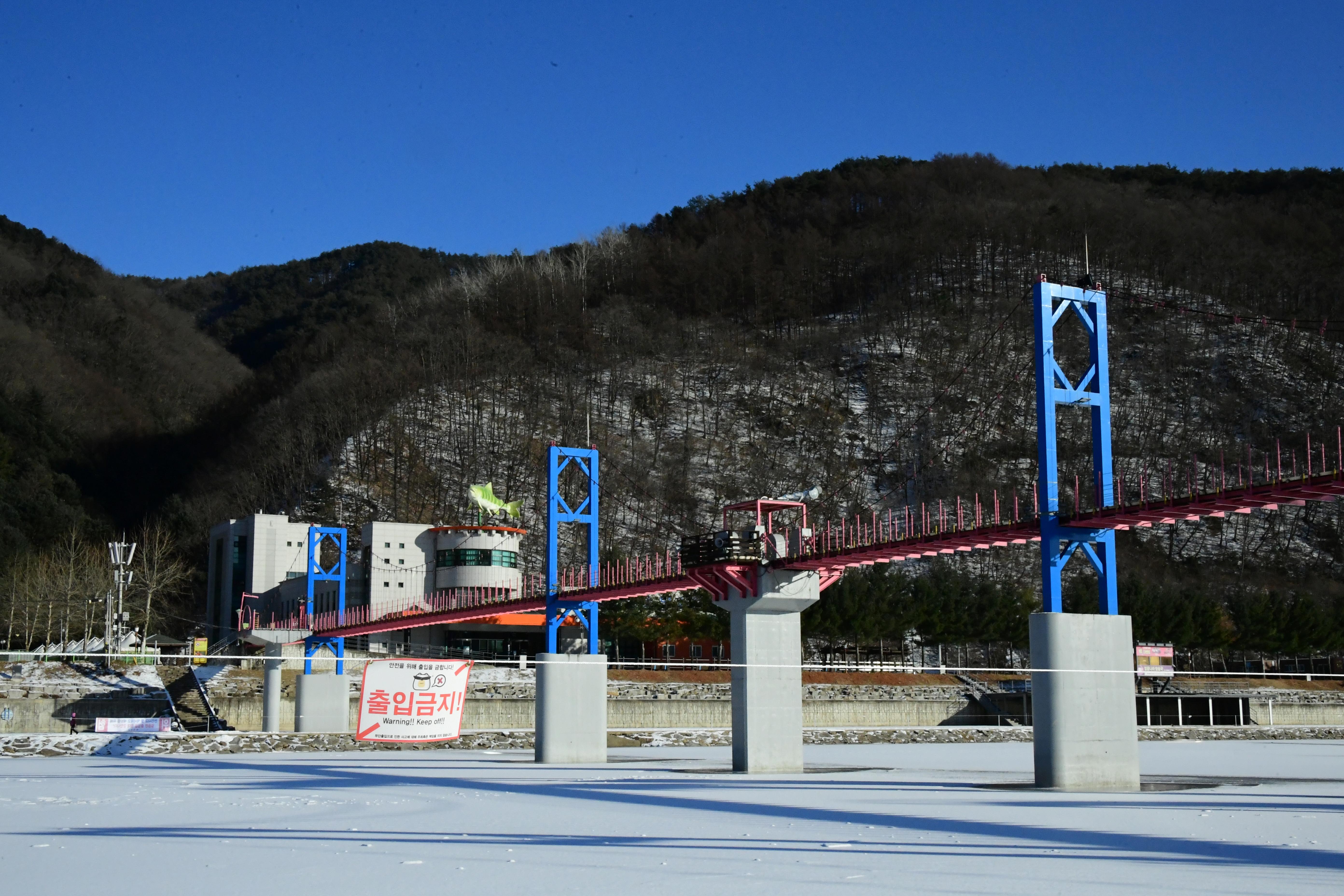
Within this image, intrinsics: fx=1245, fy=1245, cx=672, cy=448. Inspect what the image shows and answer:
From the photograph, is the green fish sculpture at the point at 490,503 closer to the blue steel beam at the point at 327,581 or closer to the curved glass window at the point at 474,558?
the curved glass window at the point at 474,558

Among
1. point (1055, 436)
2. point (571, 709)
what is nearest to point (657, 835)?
point (1055, 436)

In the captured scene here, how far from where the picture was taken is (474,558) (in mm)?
77875

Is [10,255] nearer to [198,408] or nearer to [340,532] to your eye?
[198,408]

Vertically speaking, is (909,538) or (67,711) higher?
(909,538)

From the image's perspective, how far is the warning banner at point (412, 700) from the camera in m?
21.8

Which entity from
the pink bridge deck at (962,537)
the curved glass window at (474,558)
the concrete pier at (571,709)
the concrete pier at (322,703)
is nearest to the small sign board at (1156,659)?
the pink bridge deck at (962,537)

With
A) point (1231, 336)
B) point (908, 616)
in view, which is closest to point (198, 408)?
point (908, 616)

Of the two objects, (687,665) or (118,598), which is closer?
(687,665)

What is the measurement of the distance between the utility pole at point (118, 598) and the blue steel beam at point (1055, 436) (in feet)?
142

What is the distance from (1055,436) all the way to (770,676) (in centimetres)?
1007

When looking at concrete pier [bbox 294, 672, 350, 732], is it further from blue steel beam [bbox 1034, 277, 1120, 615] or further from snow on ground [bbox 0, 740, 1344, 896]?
blue steel beam [bbox 1034, 277, 1120, 615]

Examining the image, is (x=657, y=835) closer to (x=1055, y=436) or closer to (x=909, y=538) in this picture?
(x=1055, y=436)

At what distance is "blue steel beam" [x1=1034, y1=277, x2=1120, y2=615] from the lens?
25359 millimetres

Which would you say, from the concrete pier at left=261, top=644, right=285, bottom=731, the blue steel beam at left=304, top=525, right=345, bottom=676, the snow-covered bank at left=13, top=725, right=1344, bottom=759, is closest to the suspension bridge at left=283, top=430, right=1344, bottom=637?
the blue steel beam at left=304, top=525, right=345, bottom=676
